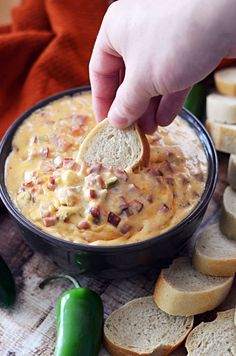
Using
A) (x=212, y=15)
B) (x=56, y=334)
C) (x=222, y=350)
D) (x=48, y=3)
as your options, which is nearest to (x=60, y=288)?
(x=56, y=334)

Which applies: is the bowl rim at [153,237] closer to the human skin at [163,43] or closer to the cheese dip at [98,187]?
the cheese dip at [98,187]

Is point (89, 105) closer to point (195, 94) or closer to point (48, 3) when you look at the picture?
point (195, 94)

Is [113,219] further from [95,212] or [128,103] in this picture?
[128,103]

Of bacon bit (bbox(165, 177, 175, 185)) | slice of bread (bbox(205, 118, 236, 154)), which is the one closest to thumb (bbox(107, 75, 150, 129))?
bacon bit (bbox(165, 177, 175, 185))


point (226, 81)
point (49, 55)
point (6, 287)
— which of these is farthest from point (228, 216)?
point (49, 55)

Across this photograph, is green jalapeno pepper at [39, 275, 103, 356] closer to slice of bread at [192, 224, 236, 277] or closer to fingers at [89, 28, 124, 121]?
slice of bread at [192, 224, 236, 277]
